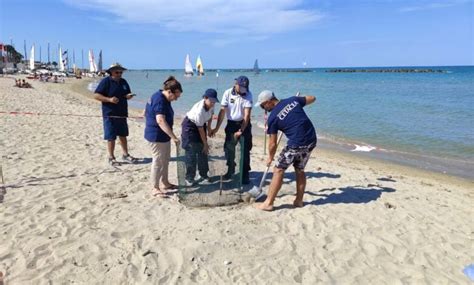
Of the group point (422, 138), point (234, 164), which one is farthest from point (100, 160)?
point (422, 138)

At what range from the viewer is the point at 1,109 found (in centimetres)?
1344

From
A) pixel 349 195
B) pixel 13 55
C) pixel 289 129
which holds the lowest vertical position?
pixel 349 195

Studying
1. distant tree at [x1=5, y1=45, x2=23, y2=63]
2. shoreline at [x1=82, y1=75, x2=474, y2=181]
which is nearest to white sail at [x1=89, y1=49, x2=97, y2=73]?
distant tree at [x1=5, y1=45, x2=23, y2=63]

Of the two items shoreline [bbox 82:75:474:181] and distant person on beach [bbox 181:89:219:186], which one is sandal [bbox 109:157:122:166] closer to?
distant person on beach [bbox 181:89:219:186]

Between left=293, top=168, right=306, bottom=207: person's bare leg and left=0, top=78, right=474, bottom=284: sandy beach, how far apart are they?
0.11 meters

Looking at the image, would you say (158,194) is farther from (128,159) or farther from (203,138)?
(128,159)

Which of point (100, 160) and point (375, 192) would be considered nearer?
point (375, 192)

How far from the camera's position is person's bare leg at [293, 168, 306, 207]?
4.84 meters

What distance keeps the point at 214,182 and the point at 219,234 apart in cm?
156

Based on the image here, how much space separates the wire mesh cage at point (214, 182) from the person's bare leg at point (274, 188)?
438 mm

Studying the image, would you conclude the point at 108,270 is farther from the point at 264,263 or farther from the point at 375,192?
the point at 375,192

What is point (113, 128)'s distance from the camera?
20.9 ft

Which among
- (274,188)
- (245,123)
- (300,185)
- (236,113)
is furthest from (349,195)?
(236,113)

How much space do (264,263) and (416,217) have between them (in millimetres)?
2333
